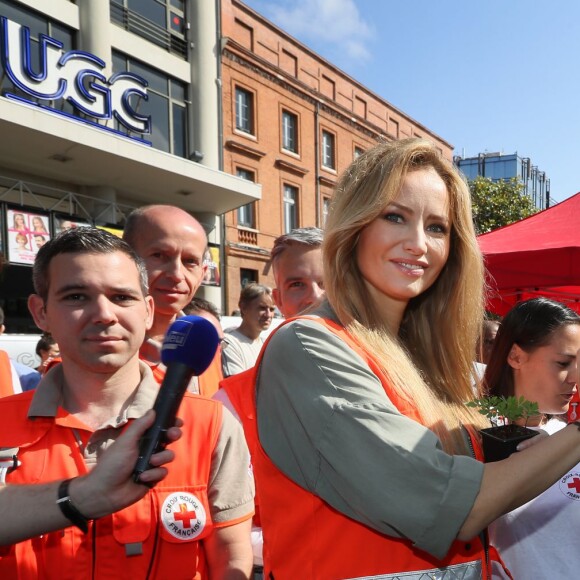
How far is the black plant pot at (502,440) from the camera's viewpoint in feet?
3.92

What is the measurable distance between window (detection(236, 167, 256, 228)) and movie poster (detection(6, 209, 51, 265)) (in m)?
7.65

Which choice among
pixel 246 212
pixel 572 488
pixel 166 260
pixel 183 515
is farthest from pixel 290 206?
pixel 183 515

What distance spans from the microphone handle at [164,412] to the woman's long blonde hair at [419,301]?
0.46 metres

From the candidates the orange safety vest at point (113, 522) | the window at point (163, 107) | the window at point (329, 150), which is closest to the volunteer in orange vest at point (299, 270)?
the orange safety vest at point (113, 522)

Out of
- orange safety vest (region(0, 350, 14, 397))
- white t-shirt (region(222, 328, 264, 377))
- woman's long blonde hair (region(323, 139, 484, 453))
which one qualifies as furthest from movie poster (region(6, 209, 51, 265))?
woman's long blonde hair (region(323, 139, 484, 453))

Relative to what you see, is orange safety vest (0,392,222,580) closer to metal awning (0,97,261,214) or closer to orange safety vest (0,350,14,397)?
orange safety vest (0,350,14,397)

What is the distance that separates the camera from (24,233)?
10672mm

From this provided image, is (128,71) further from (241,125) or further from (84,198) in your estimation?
(241,125)

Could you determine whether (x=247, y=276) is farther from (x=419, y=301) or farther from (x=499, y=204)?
(x=419, y=301)

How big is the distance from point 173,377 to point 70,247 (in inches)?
34.2

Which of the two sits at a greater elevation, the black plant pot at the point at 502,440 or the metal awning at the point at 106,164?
the metal awning at the point at 106,164

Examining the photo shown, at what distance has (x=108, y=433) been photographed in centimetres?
162

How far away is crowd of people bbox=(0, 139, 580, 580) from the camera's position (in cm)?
110

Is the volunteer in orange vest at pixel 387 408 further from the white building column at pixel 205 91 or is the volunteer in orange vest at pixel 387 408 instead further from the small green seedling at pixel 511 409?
the white building column at pixel 205 91
